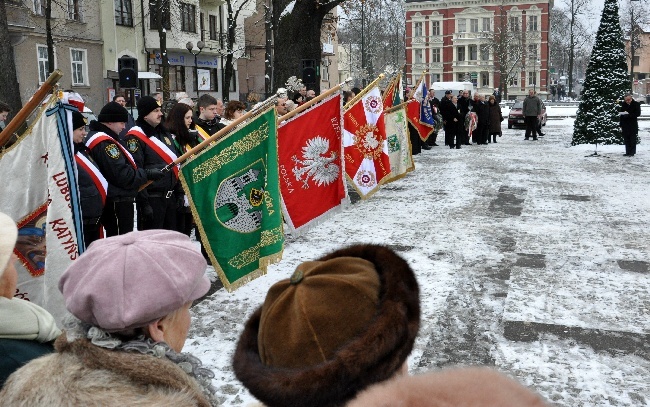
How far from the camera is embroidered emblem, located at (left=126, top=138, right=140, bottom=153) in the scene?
6086mm

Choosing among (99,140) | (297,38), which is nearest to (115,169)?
(99,140)

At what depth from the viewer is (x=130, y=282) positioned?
1.74 m

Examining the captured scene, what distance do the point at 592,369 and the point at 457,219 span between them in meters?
5.18

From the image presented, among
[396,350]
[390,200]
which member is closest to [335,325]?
[396,350]

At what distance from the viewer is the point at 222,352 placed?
4.86 m

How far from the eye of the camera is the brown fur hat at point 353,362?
1574 millimetres

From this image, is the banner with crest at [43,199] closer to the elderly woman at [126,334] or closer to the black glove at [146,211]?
the black glove at [146,211]

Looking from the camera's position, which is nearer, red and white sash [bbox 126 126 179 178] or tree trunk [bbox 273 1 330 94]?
red and white sash [bbox 126 126 179 178]

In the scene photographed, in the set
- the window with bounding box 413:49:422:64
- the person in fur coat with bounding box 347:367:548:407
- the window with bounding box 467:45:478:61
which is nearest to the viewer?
the person in fur coat with bounding box 347:367:548:407

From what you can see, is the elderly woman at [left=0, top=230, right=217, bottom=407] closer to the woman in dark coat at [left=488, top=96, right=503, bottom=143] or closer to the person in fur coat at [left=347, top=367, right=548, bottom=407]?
the person in fur coat at [left=347, top=367, right=548, bottom=407]

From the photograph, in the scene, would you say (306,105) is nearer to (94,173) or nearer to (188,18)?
(94,173)

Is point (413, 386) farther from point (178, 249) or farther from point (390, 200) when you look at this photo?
point (390, 200)

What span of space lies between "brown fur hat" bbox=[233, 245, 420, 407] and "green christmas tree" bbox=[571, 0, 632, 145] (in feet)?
63.3

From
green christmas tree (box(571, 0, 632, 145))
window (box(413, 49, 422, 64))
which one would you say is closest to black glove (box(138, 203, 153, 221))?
green christmas tree (box(571, 0, 632, 145))
